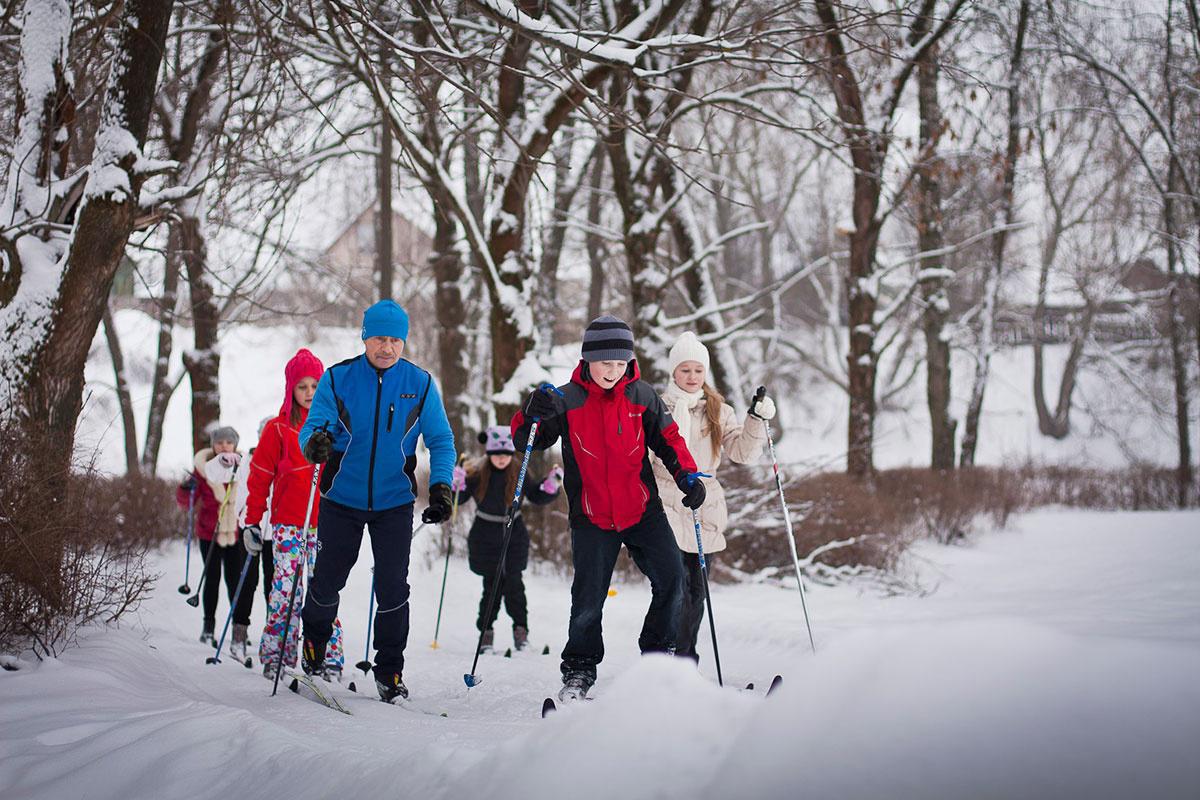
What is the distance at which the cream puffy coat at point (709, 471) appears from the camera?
538 cm

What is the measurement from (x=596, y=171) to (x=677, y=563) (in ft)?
51.1

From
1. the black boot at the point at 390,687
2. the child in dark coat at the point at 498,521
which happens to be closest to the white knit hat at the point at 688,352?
the child in dark coat at the point at 498,521

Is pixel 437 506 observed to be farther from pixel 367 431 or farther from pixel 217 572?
pixel 217 572

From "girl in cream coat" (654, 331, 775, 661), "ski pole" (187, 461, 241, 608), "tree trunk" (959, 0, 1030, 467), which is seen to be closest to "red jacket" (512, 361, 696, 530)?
"girl in cream coat" (654, 331, 775, 661)

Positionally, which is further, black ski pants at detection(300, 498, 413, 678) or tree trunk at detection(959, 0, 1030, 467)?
tree trunk at detection(959, 0, 1030, 467)

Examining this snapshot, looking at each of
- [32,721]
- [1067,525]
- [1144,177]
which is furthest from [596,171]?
[32,721]

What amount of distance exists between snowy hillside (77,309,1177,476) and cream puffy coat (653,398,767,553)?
2092cm

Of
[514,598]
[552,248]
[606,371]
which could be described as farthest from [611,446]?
[552,248]

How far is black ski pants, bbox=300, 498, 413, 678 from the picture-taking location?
16.2 ft

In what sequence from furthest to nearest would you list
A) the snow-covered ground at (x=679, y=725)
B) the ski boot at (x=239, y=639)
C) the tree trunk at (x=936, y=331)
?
1. the tree trunk at (x=936, y=331)
2. the ski boot at (x=239, y=639)
3. the snow-covered ground at (x=679, y=725)

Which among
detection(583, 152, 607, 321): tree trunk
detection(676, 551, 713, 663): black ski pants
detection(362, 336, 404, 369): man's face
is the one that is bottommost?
detection(676, 551, 713, 663): black ski pants

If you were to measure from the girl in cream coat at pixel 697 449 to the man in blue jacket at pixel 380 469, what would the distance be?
132 centimetres

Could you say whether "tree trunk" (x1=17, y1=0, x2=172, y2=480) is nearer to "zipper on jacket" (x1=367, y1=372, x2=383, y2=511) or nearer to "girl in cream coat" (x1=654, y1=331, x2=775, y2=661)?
"zipper on jacket" (x1=367, y1=372, x2=383, y2=511)

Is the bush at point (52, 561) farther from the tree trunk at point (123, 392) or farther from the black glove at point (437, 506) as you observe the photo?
the tree trunk at point (123, 392)
